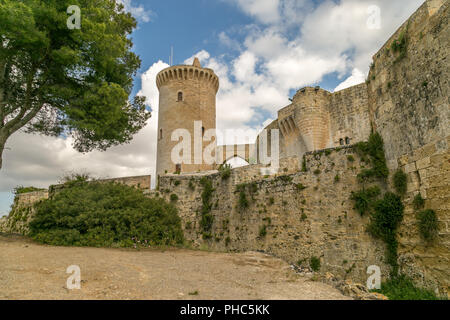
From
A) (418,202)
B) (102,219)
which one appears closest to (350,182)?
(418,202)

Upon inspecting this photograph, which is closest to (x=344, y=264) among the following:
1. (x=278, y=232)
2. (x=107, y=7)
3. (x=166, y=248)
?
(x=278, y=232)

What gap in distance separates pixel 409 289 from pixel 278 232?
4495 millimetres

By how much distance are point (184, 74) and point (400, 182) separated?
21.6 meters

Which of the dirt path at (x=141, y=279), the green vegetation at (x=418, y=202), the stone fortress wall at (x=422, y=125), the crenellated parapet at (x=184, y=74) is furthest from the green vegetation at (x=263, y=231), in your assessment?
the crenellated parapet at (x=184, y=74)

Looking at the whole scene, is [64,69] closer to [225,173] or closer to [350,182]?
[225,173]

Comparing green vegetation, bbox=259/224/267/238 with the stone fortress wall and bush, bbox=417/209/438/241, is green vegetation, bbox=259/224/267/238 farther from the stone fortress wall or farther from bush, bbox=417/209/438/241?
bush, bbox=417/209/438/241

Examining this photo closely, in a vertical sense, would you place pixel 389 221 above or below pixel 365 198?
below

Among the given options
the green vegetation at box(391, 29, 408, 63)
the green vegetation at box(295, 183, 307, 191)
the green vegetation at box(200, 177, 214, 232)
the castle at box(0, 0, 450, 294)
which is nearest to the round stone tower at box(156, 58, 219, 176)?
the castle at box(0, 0, 450, 294)

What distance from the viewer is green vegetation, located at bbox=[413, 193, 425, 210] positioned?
256 inches

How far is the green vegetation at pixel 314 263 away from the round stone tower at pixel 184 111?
52.4 feet

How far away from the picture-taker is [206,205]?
42.3ft

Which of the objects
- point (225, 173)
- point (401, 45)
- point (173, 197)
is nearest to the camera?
point (401, 45)

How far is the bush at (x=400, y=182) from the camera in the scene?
7180mm

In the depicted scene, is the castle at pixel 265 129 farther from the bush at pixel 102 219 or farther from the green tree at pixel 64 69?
the green tree at pixel 64 69
